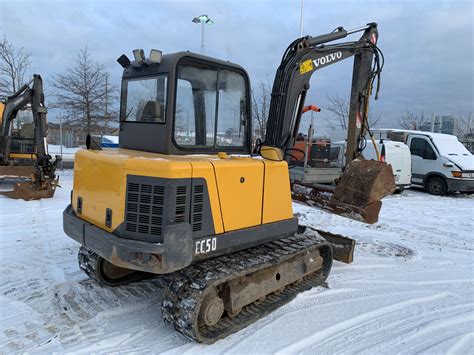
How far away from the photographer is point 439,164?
1330cm

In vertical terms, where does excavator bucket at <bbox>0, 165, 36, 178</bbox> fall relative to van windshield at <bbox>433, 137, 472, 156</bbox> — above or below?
below

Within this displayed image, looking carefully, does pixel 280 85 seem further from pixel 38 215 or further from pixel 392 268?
pixel 38 215

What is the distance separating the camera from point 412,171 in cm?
1410

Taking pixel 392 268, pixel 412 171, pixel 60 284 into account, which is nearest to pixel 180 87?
pixel 60 284

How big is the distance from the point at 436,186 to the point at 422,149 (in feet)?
4.49

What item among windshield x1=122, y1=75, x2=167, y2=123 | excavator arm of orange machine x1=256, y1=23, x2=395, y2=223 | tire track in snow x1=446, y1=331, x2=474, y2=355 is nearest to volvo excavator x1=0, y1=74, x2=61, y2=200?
windshield x1=122, y1=75, x2=167, y2=123

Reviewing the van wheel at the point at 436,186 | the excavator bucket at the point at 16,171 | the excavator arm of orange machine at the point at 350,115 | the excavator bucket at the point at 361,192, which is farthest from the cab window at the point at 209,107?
the van wheel at the point at 436,186

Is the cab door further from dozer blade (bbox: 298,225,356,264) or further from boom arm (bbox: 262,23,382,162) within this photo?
dozer blade (bbox: 298,225,356,264)

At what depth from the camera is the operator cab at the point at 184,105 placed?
381 centimetres

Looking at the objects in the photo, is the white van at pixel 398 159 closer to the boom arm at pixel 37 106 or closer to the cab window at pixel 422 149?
the cab window at pixel 422 149

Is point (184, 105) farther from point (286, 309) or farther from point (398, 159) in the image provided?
point (398, 159)

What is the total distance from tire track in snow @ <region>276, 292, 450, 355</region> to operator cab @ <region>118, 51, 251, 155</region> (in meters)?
2.03

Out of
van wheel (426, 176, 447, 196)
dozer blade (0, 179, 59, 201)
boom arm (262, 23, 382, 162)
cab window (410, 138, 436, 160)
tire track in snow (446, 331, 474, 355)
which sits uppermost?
boom arm (262, 23, 382, 162)

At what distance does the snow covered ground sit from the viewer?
3.58 meters
